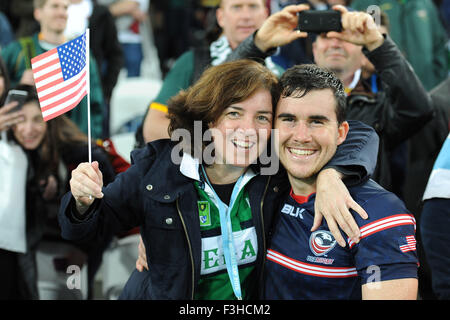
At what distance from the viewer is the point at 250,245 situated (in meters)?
2.81

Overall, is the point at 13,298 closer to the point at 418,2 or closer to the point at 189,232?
the point at 189,232

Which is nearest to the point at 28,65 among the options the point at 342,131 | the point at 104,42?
the point at 104,42

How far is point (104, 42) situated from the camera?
253 inches

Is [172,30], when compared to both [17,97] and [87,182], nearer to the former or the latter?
[17,97]

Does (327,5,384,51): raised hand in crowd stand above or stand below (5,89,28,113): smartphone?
above

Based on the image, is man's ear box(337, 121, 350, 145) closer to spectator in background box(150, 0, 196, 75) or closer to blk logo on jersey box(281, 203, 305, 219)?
blk logo on jersey box(281, 203, 305, 219)

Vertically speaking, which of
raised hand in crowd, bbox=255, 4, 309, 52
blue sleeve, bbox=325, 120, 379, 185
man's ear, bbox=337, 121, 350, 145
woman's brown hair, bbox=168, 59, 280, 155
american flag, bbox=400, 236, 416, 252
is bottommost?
american flag, bbox=400, 236, 416, 252

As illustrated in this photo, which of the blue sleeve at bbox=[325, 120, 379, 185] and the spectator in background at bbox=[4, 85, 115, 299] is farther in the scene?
the spectator in background at bbox=[4, 85, 115, 299]

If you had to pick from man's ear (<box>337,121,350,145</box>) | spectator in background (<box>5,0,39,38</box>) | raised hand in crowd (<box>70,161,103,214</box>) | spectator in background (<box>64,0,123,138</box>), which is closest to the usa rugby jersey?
man's ear (<box>337,121,350,145</box>)

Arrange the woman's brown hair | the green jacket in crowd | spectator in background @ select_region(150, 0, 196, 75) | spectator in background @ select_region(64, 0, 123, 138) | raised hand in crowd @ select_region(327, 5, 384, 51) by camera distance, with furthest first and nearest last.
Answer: spectator in background @ select_region(150, 0, 196, 75) → spectator in background @ select_region(64, 0, 123, 138) → the green jacket in crowd → raised hand in crowd @ select_region(327, 5, 384, 51) → the woman's brown hair

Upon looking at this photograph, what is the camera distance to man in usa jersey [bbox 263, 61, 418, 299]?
2402mm

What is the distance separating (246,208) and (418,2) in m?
3.75

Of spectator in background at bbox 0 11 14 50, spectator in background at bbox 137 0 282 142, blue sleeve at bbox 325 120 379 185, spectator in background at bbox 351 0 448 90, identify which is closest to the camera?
blue sleeve at bbox 325 120 379 185

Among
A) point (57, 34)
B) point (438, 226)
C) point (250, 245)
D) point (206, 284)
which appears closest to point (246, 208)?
point (250, 245)
